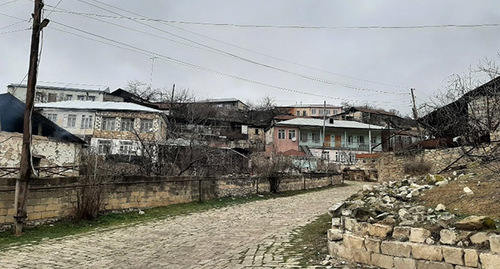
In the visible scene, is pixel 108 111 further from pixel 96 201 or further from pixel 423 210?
pixel 423 210

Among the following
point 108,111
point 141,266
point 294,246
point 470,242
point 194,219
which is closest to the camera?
point 470,242

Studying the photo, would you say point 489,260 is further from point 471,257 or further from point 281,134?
point 281,134

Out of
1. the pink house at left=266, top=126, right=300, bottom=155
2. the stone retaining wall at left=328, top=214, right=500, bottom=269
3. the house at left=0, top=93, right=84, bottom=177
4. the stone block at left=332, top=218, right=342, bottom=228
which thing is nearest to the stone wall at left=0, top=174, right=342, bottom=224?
the stone block at left=332, top=218, right=342, bottom=228

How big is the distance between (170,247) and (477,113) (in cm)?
1238

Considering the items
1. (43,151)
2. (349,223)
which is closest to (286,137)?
(43,151)

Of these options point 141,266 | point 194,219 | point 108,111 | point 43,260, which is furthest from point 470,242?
point 108,111

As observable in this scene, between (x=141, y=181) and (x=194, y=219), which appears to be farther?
(x=141, y=181)

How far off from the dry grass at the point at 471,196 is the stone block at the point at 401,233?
2.81 feet

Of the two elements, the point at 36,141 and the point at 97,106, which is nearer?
the point at 36,141

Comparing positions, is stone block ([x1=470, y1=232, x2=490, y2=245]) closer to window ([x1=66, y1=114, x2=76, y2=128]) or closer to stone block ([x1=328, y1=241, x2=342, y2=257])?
stone block ([x1=328, y1=241, x2=342, y2=257])

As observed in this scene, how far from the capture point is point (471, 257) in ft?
12.3

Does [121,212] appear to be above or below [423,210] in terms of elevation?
below

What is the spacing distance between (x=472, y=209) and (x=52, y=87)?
208 feet

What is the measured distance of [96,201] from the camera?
34.3 feet
